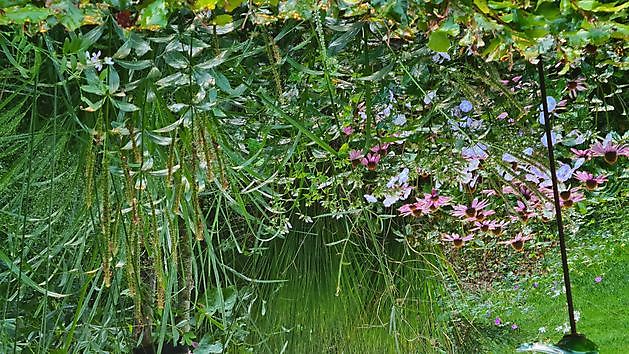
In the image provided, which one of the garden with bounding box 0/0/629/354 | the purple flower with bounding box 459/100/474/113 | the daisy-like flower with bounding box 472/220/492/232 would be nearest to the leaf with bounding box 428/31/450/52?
the garden with bounding box 0/0/629/354

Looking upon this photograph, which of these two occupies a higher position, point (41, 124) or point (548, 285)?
point (41, 124)

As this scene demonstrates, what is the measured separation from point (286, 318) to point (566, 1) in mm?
1000

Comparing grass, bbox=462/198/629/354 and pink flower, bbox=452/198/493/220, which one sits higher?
pink flower, bbox=452/198/493/220

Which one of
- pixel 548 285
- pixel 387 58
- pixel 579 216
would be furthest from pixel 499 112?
pixel 548 285

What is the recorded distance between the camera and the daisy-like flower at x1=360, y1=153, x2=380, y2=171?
3.03 ft

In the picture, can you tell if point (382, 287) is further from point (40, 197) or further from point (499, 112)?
point (40, 197)

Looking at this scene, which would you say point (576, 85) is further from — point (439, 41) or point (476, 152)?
point (439, 41)

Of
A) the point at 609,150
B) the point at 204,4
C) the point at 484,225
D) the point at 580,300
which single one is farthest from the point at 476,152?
the point at 580,300

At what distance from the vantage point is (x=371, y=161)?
93 centimetres

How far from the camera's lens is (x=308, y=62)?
2.28 ft

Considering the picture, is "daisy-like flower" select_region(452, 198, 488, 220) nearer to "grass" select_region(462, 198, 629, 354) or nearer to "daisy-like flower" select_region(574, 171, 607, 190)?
"daisy-like flower" select_region(574, 171, 607, 190)

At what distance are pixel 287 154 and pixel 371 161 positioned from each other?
0.24m

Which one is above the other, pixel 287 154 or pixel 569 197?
pixel 287 154

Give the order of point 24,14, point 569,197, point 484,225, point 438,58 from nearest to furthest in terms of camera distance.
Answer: point 24,14 < point 438,58 < point 569,197 < point 484,225
